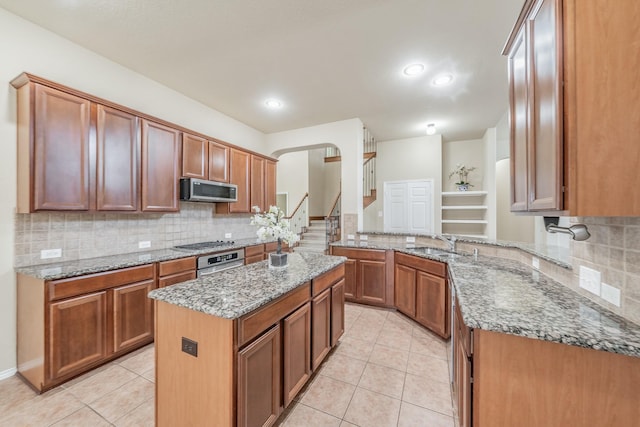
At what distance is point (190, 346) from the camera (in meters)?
1.36

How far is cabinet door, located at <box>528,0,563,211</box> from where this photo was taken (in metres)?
1.07

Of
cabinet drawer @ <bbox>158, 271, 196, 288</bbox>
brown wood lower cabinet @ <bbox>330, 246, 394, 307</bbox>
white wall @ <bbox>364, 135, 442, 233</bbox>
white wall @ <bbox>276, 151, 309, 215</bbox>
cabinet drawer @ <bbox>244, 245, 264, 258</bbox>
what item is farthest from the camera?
white wall @ <bbox>276, 151, 309, 215</bbox>

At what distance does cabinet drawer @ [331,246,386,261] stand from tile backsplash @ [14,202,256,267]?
199 centimetres

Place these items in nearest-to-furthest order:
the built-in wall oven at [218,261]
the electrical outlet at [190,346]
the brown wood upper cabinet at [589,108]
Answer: the brown wood upper cabinet at [589,108] < the electrical outlet at [190,346] < the built-in wall oven at [218,261]

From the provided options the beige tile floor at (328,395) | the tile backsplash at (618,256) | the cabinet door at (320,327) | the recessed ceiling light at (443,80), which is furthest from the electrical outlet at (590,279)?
the recessed ceiling light at (443,80)

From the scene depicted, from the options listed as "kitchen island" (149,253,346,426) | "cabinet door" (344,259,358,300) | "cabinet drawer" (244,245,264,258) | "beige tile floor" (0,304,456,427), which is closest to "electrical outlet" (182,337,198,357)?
"kitchen island" (149,253,346,426)

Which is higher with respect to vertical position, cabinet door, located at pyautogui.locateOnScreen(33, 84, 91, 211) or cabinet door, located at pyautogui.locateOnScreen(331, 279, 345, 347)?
cabinet door, located at pyautogui.locateOnScreen(33, 84, 91, 211)

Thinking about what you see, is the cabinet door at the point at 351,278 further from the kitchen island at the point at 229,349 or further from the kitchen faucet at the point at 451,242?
the kitchen island at the point at 229,349

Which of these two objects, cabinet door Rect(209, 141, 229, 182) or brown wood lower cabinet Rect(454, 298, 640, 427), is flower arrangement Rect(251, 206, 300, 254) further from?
cabinet door Rect(209, 141, 229, 182)

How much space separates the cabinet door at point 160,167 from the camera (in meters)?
2.82

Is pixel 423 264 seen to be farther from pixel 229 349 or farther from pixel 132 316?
pixel 132 316

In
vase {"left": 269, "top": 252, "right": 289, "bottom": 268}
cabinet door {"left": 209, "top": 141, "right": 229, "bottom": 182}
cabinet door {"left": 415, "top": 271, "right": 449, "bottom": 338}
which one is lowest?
cabinet door {"left": 415, "top": 271, "right": 449, "bottom": 338}

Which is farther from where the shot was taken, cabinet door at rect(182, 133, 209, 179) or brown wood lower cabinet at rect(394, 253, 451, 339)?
cabinet door at rect(182, 133, 209, 179)

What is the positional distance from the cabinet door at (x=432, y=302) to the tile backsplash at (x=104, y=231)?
3.17m
